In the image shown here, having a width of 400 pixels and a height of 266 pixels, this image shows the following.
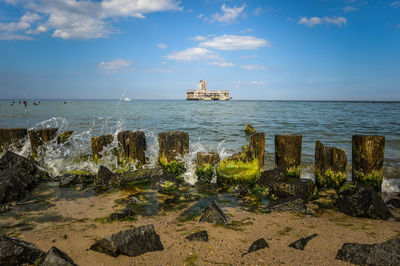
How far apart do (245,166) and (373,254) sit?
3.40 metres

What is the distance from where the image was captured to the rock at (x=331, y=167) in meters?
5.52

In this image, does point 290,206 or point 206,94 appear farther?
point 206,94

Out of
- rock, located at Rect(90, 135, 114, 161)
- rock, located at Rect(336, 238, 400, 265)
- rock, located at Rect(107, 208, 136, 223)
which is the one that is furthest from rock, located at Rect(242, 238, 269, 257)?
rock, located at Rect(90, 135, 114, 161)

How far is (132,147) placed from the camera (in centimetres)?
672

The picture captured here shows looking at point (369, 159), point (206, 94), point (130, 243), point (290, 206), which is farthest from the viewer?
point (206, 94)

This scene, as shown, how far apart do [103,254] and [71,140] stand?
672 centimetres

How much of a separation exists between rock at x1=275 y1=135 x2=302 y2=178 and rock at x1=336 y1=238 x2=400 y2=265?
3.08 m

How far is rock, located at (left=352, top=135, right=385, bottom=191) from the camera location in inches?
206

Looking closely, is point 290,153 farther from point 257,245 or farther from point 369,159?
point 257,245

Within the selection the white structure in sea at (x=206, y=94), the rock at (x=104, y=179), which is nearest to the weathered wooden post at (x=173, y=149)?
the rock at (x=104, y=179)

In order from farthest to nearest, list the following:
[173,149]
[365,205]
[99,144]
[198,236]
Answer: [99,144] < [173,149] < [365,205] < [198,236]

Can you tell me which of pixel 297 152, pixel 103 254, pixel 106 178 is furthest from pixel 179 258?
pixel 297 152

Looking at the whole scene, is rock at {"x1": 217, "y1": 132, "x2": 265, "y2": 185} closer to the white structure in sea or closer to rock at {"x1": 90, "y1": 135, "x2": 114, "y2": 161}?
rock at {"x1": 90, "y1": 135, "x2": 114, "y2": 161}

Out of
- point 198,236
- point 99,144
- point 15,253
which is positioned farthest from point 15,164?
point 198,236
